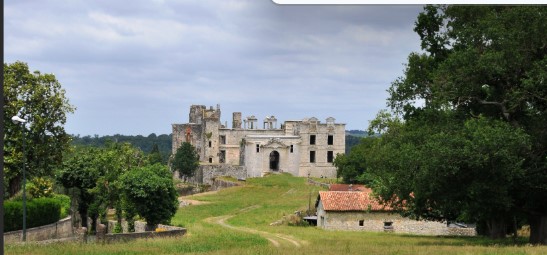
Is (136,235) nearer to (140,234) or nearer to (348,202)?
(140,234)

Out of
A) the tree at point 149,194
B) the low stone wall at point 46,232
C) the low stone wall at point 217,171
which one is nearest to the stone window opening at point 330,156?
the low stone wall at point 217,171

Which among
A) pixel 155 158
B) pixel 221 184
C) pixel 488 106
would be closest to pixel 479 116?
pixel 488 106

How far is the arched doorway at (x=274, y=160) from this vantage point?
73.4m

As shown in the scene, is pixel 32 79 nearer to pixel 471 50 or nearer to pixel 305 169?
pixel 471 50

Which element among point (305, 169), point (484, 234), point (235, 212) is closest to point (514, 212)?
point (484, 234)

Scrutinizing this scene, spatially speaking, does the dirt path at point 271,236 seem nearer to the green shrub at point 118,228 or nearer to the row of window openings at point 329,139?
the green shrub at point 118,228

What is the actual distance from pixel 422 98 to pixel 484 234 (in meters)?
8.81

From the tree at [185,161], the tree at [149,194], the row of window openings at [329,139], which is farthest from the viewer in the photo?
the row of window openings at [329,139]

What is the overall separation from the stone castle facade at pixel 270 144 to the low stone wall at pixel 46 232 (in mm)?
40878

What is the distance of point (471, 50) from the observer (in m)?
20.1

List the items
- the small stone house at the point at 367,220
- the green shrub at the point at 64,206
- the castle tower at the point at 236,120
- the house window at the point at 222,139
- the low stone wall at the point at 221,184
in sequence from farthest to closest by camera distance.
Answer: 1. the castle tower at the point at 236,120
2. the house window at the point at 222,139
3. the low stone wall at the point at 221,184
4. the small stone house at the point at 367,220
5. the green shrub at the point at 64,206

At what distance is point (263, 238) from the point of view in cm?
2486

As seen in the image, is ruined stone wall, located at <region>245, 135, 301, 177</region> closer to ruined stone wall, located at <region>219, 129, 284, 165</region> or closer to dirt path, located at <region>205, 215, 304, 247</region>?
ruined stone wall, located at <region>219, 129, 284, 165</region>

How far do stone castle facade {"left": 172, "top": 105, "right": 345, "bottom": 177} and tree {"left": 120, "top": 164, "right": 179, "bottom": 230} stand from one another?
4170 cm
